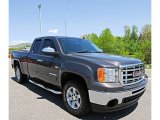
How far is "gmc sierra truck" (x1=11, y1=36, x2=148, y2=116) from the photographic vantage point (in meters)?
4.30

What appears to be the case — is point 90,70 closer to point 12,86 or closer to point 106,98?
point 106,98

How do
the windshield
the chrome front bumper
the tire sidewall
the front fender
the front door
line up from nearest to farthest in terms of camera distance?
the chrome front bumper
the front fender
the tire sidewall
the front door
the windshield

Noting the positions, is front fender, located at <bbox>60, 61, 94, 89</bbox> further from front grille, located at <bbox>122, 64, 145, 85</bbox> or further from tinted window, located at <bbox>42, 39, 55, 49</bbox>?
tinted window, located at <bbox>42, 39, 55, 49</bbox>

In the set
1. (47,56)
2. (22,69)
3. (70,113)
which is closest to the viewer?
(70,113)

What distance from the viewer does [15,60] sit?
873cm

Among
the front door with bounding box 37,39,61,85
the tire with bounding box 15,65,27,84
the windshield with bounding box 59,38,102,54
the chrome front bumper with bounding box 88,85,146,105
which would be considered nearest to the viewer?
the chrome front bumper with bounding box 88,85,146,105

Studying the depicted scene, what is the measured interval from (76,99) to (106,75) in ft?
3.26

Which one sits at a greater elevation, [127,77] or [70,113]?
[127,77]

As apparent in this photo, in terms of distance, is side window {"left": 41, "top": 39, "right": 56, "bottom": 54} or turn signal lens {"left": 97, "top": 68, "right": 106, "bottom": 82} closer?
turn signal lens {"left": 97, "top": 68, "right": 106, "bottom": 82}

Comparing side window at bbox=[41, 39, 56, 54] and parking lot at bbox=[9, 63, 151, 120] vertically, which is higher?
side window at bbox=[41, 39, 56, 54]

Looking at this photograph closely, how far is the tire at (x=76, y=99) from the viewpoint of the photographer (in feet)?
15.2

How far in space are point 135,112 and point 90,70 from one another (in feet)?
5.21

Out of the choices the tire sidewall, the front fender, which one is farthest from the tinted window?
the tire sidewall
